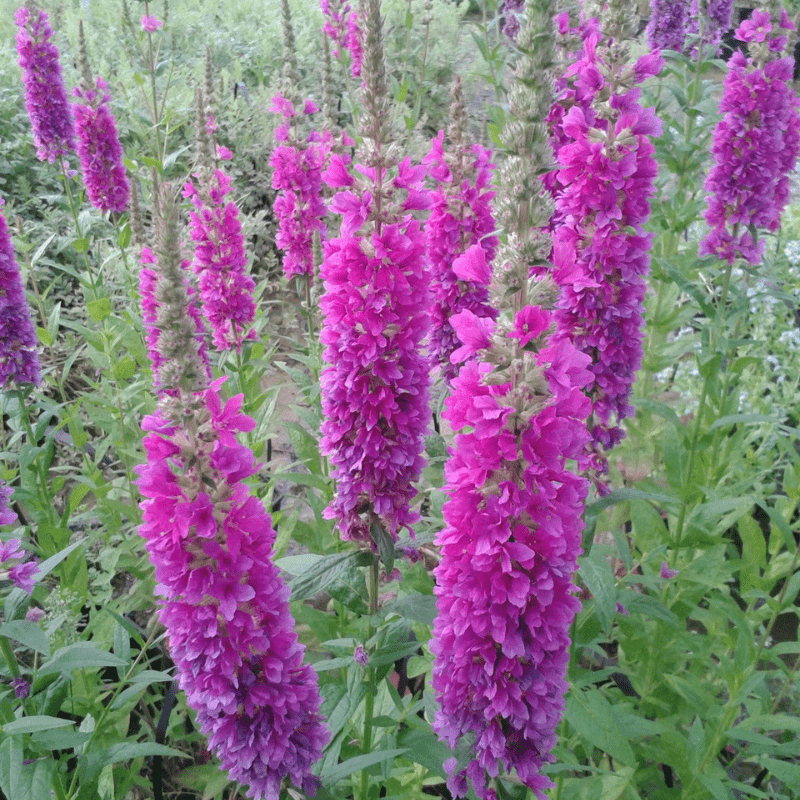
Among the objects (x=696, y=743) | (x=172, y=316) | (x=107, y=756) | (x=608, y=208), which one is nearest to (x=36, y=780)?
(x=107, y=756)

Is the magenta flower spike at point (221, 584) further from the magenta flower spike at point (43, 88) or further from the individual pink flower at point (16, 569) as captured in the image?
the magenta flower spike at point (43, 88)

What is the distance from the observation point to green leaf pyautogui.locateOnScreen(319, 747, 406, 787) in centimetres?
198

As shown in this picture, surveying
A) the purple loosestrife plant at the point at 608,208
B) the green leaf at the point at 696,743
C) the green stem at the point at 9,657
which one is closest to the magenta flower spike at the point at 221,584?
the green stem at the point at 9,657

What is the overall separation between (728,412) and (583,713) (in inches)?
81.2

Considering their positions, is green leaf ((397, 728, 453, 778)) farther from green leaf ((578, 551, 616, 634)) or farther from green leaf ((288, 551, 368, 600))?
green leaf ((578, 551, 616, 634))

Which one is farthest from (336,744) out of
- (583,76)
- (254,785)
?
(583,76)

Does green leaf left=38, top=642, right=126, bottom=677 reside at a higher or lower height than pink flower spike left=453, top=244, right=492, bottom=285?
lower

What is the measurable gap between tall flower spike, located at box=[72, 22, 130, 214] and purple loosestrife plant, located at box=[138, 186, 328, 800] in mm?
3898

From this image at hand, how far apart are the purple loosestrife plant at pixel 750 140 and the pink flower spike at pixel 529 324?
268 cm

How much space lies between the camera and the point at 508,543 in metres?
1.62

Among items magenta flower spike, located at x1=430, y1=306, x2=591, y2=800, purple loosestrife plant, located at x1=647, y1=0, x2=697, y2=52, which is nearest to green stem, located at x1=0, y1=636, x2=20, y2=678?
magenta flower spike, located at x1=430, y1=306, x2=591, y2=800

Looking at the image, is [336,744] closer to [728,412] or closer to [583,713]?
[583,713]

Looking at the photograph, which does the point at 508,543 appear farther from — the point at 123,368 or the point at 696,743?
the point at 123,368

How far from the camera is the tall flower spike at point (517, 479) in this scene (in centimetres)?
156
